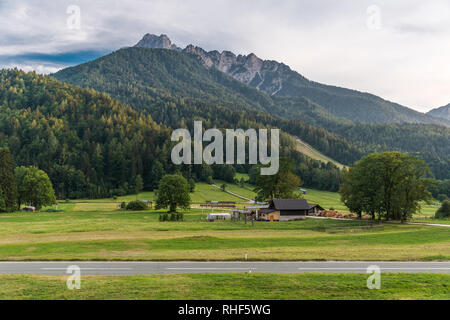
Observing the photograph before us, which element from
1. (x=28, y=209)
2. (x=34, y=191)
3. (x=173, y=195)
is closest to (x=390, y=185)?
(x=173, y=195)

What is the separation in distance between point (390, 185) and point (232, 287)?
179 feet

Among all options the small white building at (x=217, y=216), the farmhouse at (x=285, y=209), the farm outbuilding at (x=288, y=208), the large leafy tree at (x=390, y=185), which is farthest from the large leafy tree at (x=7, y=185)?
the large leafy tree at (x=390, y=185)

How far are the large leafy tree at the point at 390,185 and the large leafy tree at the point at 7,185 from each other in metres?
91.6

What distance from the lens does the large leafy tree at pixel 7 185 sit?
3457 inches

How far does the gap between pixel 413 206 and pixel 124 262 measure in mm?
53446

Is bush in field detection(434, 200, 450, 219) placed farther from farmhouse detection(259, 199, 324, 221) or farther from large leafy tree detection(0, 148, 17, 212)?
large leafy tree detection(0, 148, 17, 212)

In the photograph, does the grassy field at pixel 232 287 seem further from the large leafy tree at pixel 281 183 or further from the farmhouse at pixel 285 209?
the large leafy tree at pixel 281 183

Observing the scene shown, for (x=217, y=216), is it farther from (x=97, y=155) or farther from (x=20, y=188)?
(x=97, y=155)

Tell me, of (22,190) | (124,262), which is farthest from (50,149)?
(124,262)

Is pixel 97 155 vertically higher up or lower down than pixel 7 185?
higher up

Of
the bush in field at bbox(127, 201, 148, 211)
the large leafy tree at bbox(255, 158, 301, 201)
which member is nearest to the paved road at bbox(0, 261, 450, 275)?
the large leafy tree at bbox(255, 158, 301, 201)

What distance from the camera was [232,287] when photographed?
60.5ft

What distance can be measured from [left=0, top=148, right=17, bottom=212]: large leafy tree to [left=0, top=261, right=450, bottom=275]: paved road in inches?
2939
